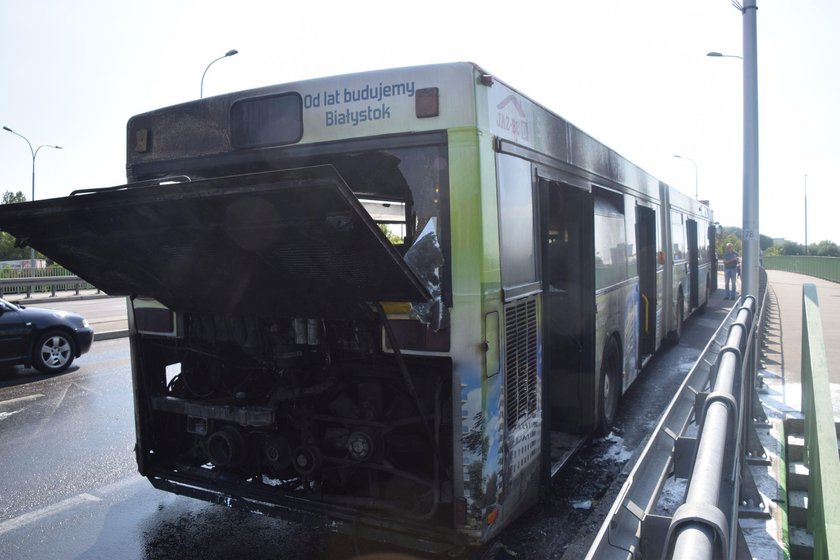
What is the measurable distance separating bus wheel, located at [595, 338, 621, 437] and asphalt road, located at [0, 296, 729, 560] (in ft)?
0.58

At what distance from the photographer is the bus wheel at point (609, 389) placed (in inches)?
253

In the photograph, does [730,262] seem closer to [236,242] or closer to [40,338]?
[40,338]

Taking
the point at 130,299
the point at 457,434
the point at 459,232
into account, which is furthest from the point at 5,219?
the point at 457,434

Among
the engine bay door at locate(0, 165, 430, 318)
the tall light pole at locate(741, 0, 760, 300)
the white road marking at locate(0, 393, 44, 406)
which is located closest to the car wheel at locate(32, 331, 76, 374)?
the white road marking at locate(0, 393, 44, 406)

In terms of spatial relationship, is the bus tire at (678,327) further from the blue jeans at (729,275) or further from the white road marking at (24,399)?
the white road marking at (24,399)

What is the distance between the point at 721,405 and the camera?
2078mm

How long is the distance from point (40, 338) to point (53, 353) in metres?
0.33

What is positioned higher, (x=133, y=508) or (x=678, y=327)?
(x=678, y=327)

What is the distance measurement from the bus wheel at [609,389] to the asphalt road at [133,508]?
0.18 meters

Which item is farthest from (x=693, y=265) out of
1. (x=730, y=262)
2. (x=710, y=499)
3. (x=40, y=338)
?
(x=710, y=499)

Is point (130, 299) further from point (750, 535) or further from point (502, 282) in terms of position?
point (750, 535)

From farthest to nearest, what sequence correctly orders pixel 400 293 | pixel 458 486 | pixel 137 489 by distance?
pixel 137 489
pixel 458 486
pixel 400 293

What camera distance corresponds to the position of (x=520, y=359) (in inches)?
167

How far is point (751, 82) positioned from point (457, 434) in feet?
27.7
